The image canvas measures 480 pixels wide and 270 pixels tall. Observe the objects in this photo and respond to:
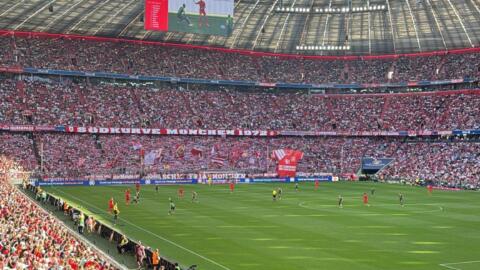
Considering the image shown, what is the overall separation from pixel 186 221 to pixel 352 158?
182 feet

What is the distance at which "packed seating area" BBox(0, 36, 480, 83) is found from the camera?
288ft

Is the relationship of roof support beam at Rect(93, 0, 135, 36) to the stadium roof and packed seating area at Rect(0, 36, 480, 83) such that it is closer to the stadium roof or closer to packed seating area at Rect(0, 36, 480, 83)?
the stadium roof

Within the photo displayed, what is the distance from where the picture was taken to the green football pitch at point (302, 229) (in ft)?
→ 100

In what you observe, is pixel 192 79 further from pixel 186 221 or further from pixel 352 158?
pixel 186 221

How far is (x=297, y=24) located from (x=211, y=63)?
17.5 meters

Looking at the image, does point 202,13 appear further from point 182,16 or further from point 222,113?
point 222,113

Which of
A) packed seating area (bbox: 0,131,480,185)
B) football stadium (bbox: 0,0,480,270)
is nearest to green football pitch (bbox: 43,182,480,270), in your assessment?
football stadium (bbox: 0,0,480,270)

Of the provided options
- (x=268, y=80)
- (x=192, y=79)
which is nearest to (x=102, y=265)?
(x=192, y=79)

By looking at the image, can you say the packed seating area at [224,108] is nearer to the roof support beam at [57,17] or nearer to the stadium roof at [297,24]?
the roof support beam at [57,17]

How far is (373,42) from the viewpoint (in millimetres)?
97750

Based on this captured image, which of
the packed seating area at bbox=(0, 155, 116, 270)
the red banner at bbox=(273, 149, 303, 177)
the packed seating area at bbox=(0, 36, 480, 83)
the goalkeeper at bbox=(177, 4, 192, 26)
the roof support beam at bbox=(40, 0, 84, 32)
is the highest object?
the roof support beam at bbox=(40, 0, 84, 32)

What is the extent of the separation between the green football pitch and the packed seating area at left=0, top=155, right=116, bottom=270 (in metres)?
6.79

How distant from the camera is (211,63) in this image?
99562mm

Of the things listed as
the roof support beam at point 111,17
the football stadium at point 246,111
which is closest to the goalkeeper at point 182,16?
the football stadium at point 246,111
